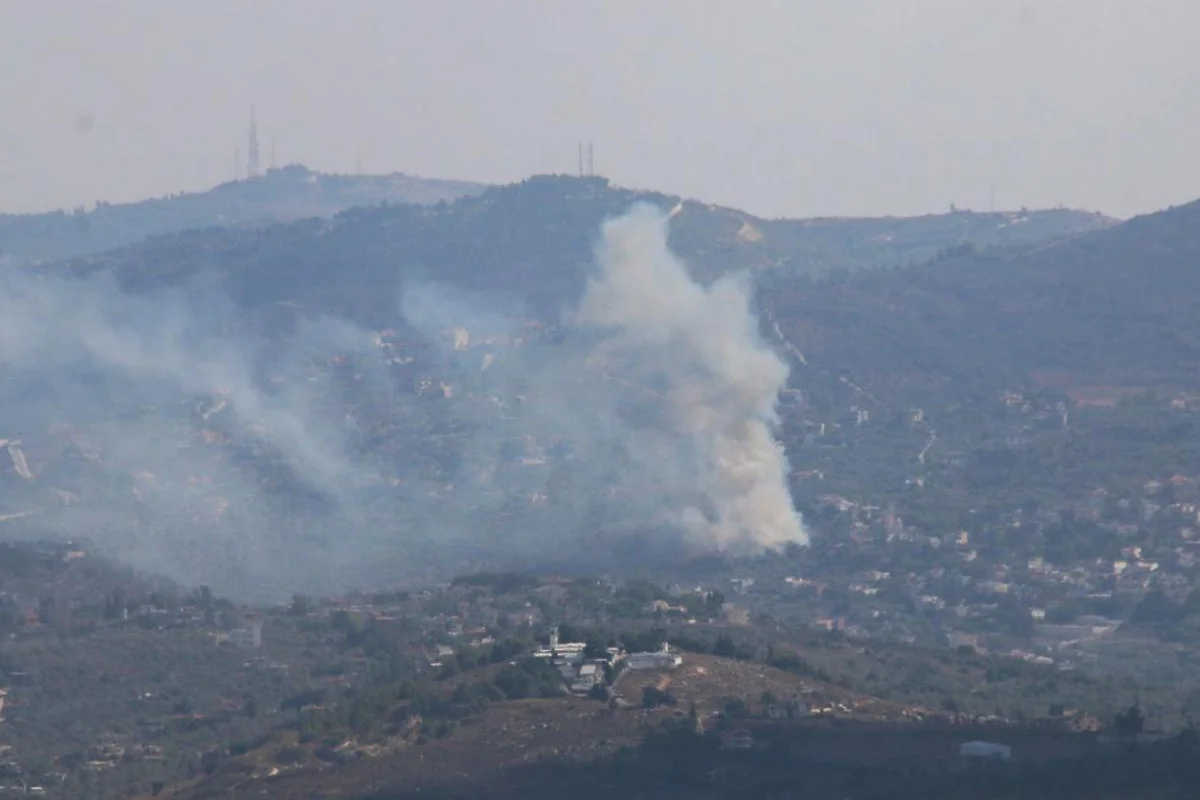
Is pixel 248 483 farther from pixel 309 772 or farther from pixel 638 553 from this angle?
pixel 309 772

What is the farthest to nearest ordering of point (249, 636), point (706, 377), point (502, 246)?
point (502, 246)
point (706, 377)
point (249, 636)

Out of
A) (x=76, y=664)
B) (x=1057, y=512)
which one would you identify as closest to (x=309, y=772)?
(x=76, y=664)

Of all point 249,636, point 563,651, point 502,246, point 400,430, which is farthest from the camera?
point 502,246

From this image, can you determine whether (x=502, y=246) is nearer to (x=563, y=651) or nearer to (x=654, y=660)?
(x=563, y=651)

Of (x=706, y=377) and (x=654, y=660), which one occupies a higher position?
(x=706, y=377)

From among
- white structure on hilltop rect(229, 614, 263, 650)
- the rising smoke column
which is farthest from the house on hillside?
the rising smoke column

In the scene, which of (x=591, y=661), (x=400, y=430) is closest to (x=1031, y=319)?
(x=400, y=430)

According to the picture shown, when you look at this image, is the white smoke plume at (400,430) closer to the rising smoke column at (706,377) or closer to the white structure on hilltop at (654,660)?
the rising smoke column at (706,377)
